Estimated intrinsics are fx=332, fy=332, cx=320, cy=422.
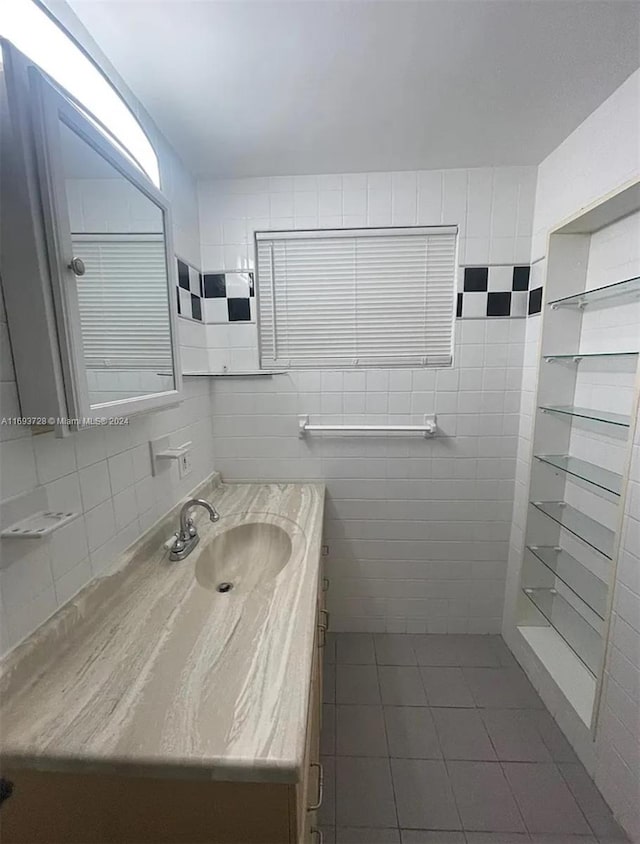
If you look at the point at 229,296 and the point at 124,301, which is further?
the point at 229,296

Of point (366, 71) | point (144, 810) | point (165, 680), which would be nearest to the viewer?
point (144, 810)

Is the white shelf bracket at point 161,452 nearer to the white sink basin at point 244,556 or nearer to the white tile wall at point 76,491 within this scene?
the white tile wall at point 76,491

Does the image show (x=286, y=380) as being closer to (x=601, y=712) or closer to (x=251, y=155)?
(x=251, y=155)

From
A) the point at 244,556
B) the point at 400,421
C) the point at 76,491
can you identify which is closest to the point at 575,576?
the point at 400,421

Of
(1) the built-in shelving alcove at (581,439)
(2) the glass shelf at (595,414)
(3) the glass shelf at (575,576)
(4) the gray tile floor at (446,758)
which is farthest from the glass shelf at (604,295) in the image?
(4) the gray tile floor at (446,758)

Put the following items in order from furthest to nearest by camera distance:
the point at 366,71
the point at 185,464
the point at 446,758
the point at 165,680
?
1. the point at 185,464
2. the point at 446,758
3. the point at 366,71
4. the point at 165,680

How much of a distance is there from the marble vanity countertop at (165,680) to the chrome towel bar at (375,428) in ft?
2.46

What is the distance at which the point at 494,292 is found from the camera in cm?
159

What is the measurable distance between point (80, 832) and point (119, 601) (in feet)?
1.36

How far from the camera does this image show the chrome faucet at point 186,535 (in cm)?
111

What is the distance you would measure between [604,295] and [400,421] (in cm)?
95

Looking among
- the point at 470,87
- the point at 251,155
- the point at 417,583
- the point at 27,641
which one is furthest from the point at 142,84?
the point at 417,583

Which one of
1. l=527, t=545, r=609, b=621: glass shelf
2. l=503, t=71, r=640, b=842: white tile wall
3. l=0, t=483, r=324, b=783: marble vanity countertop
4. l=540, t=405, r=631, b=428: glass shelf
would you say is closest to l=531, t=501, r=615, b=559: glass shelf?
l=527, t=545, r=609, b=621: glass shelf

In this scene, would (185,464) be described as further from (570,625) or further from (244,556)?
(570,625)
